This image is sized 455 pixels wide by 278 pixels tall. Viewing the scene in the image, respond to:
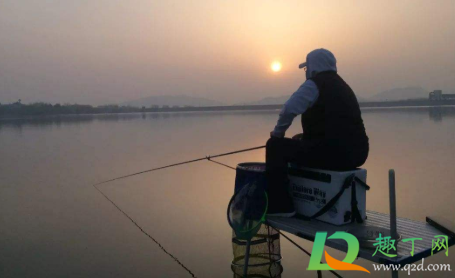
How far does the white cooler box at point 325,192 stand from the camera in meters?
2.91

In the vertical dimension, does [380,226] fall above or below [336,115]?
below

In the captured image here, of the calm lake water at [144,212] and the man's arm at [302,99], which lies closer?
the man's arm at [302,99]

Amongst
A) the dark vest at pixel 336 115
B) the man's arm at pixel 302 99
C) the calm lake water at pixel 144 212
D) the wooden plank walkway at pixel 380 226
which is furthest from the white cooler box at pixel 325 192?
the calm lake water at pixel 144 212

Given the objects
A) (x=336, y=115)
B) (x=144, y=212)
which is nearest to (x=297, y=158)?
(x=336, y=115)

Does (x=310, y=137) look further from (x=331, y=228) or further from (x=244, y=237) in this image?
(x=244, y=237)

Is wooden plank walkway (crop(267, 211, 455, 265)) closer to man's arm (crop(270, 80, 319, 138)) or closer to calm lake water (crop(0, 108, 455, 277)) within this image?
man's arm (crop(270, 80, 319, 138))

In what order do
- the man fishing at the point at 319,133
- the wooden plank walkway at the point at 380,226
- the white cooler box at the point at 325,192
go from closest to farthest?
the wooden plank walkway at the point at 380,226
the white cooler box at the point at 325,192
the man fishing at the point at 319,133

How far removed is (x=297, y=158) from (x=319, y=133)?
0.82 feet

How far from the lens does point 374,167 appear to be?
378 inches

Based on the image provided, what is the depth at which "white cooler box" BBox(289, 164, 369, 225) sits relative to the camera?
291 cm

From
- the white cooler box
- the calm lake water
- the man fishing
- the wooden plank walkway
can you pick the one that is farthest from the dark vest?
the calm lake water

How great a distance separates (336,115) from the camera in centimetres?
301

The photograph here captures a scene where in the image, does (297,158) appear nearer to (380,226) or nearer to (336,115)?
(336,115)

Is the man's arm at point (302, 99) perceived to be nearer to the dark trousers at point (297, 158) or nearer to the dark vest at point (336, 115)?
the dark vest at point (336, 115)
